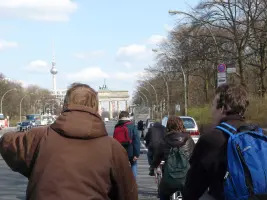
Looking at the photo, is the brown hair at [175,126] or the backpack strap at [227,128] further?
the brown hair at [175,126]

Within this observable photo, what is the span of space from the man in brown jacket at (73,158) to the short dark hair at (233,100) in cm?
81

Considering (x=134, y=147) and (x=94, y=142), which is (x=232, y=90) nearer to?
(x=94, y=142)

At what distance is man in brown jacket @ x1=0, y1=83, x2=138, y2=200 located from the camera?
120 inches

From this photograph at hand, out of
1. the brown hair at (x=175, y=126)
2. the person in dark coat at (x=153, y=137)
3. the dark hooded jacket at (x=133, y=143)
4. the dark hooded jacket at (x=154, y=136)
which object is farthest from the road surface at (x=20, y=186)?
the brown hair at (x=175, y=126)

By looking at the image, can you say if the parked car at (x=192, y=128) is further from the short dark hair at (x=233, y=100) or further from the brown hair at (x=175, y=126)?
the short dark hair at (x=233, y=100)

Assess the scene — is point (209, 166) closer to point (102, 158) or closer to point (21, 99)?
point (102, 158)

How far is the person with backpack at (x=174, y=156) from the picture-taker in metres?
6.79

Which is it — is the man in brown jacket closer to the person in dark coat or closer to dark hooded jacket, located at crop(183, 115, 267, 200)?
dark hooded jacket, located at crop(183, 115, 267, 200)

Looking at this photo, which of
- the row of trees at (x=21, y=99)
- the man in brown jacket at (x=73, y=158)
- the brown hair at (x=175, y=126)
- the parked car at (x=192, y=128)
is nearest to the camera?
the man in brown jacket at (x=73, y=158)

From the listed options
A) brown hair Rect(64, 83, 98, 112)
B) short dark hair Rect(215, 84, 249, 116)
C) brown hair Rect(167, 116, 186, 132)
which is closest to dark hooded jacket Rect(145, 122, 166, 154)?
brown hair Rect(167, 116, 186, 132)

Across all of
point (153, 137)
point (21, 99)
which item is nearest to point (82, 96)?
point (153, 137)

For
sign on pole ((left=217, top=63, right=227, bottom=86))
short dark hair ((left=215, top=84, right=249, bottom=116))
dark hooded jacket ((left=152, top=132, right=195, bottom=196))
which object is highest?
sign on pole ((left=217, top=63, right=227, bottom=86))

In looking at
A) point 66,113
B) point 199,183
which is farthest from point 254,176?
point 66,113

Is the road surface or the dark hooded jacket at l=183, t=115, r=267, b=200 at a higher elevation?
the dark hooded jacket at l=183, t=115, r=267, b=200
